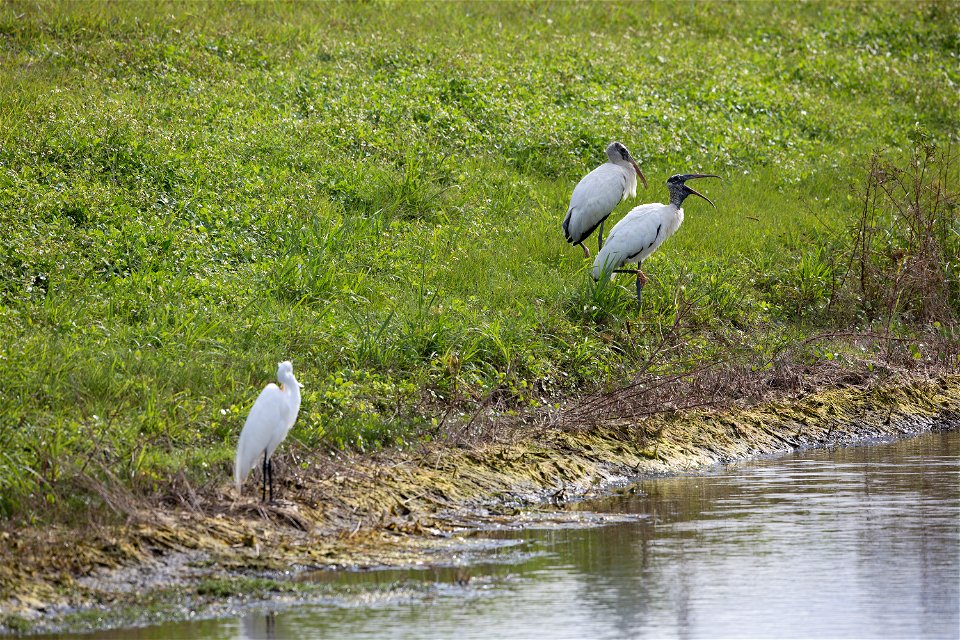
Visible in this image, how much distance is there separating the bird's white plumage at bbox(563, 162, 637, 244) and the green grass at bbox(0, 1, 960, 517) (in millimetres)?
356

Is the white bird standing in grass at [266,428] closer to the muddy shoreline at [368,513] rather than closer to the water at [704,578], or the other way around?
the muddy shoreline at [368,513]

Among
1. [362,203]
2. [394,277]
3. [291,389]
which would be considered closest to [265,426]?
[291,389]

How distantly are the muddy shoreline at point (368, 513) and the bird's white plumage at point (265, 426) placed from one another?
0.82 feet

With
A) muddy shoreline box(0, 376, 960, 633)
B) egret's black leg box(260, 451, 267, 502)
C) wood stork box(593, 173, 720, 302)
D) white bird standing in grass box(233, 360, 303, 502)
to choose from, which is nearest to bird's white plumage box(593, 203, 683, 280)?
wood stork box(593, 173, 720, 302)

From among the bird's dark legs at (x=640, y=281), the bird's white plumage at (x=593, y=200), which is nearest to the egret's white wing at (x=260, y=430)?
Result: the bird's dark legs at (x=640, y=281)

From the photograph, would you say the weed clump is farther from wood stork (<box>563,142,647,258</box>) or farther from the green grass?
wood stork (<box>563,142,647,258</box>)

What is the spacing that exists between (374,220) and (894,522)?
6311 mm

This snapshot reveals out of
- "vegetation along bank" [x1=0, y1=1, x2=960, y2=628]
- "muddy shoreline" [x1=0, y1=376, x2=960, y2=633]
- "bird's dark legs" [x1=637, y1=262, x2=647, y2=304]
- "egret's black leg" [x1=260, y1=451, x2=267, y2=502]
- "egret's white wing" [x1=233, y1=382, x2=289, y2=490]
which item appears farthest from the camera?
"bird's dark legs" [x1=637, y1=262, x2=647, y2=304]

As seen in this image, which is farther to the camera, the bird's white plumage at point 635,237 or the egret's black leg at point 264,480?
the bird's white plumage at point 635,237

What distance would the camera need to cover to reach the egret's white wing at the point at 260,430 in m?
7.55

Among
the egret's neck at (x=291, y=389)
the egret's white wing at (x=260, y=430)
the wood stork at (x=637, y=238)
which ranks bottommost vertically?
the egret's white wing at (x=260, y=430)

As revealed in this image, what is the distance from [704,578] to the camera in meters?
6.99

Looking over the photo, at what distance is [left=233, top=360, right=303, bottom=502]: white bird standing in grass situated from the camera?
756 cm

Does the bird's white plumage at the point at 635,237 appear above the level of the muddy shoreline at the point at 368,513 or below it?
above
